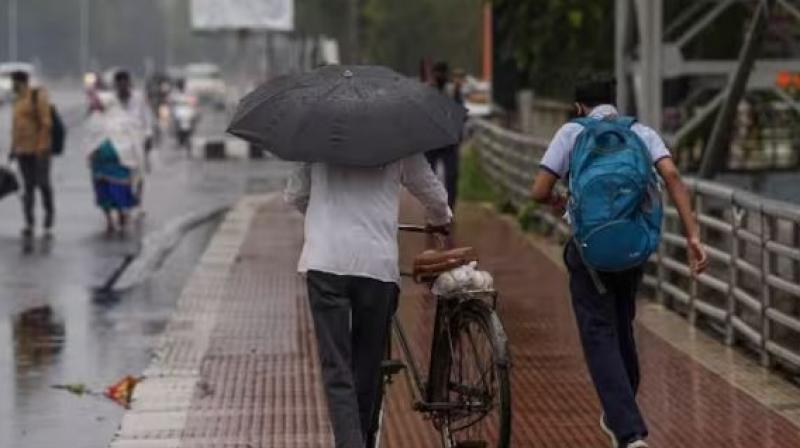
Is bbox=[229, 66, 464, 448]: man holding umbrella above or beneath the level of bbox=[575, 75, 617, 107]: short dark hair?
beneath

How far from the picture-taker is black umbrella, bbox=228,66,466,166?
7.63 m

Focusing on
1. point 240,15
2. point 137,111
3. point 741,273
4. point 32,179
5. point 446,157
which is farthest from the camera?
point 240,15

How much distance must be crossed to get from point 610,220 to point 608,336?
0.59 metres

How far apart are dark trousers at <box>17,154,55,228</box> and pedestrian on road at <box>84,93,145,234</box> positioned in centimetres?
56

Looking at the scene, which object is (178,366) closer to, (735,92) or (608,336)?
(608,336)

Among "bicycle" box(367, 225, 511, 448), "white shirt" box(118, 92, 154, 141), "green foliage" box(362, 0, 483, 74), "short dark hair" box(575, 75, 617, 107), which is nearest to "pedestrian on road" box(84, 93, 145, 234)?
"white shirt" box(118, 92, 154, 141)

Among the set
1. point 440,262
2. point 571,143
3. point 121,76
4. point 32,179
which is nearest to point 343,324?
point 440,262

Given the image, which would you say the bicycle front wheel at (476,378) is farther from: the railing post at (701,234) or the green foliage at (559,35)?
the green foliage at (559,35)

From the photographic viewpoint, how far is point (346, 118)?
303 inches

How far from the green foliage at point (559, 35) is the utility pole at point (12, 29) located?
58905mm

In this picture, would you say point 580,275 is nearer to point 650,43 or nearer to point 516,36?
point 650,43

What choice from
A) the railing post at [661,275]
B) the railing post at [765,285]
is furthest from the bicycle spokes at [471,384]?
the railing post at [661,275]

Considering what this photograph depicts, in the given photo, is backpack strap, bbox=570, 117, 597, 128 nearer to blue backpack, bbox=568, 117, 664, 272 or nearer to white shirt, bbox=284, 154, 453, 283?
blue backpack, bbox=568, 117, 664, 272

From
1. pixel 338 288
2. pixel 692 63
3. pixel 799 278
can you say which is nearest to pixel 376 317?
pixel 338 288
